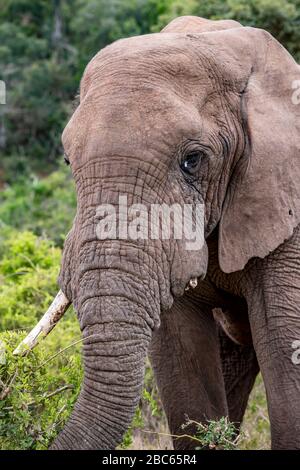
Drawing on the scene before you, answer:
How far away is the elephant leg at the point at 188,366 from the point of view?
554 cm

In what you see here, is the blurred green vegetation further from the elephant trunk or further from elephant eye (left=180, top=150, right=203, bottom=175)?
the elephant trunk

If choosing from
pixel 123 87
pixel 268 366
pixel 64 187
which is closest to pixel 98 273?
pixel 123 87

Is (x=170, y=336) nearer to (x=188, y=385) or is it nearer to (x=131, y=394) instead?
(x=188, y=385)

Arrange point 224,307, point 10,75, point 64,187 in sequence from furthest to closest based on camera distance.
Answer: point 10,75
point 64,187
point 224,307

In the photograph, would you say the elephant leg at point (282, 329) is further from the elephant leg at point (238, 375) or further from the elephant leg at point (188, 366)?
the elephant leg at point (238, 375)

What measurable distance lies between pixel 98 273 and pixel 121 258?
0.11 meters

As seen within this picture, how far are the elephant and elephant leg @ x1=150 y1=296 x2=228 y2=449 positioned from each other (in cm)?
9

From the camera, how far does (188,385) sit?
562 centimetres

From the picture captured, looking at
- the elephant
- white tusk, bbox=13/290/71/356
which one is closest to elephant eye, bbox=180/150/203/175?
the elephant

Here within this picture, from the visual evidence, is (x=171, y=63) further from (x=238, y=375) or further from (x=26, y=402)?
(x=238, y=375)

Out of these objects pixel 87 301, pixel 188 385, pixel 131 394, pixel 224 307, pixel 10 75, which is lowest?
pixel 10 75

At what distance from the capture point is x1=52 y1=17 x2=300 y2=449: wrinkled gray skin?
4.27 meters

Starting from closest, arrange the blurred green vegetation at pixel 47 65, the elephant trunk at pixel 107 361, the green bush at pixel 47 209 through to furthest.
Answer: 1. the elephant trunk at pixel 107 361
2. the green bush at pixel 47 209
3. the blurred green vegetation at pixel 47 65

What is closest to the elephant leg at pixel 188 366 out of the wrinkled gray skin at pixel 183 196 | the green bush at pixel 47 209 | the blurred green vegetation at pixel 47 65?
the wrinkled gray skin at pixel 183 196
